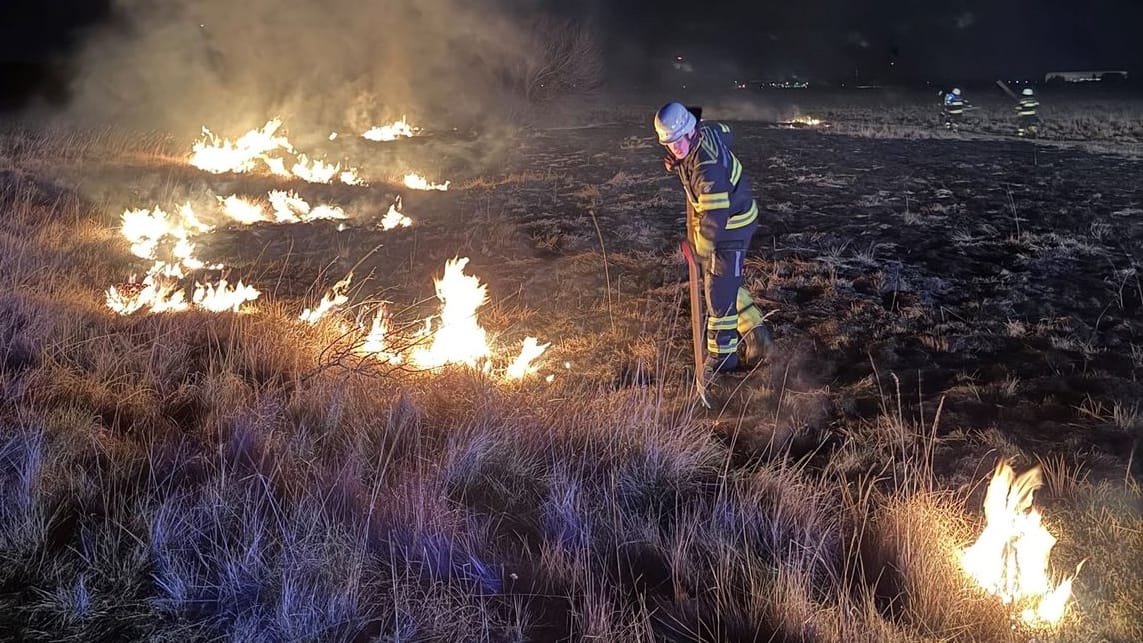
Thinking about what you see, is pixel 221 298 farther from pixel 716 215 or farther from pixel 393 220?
pixel 393 220

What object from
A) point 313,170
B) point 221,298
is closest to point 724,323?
point 221,298

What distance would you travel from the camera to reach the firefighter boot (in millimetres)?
5199

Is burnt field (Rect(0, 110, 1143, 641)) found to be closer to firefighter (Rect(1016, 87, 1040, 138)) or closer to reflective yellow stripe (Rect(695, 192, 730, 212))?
reflective yellow stripe (Rect(695, 192, 730, 212))

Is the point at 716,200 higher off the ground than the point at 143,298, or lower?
higher

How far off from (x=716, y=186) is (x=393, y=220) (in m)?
7.18

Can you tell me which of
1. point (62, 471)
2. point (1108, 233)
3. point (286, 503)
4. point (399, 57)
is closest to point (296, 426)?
point (286, 503)

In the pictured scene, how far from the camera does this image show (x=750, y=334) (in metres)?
5.32

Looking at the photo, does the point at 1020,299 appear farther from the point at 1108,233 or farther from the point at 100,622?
the point at 100,622

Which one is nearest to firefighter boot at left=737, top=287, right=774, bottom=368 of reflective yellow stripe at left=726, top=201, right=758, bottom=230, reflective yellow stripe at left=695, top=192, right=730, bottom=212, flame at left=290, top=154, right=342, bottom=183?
reflective yellow stripe at left=726, top=201, right=758, bottom=230

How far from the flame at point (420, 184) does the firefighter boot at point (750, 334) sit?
10.1 meters

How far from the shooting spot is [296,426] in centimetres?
379

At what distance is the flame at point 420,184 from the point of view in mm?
14383

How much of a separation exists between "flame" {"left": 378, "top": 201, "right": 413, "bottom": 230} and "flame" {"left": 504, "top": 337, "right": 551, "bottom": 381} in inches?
233

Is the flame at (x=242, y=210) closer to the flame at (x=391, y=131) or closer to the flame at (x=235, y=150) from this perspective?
Answer: the flame at (x=235, y=150)
